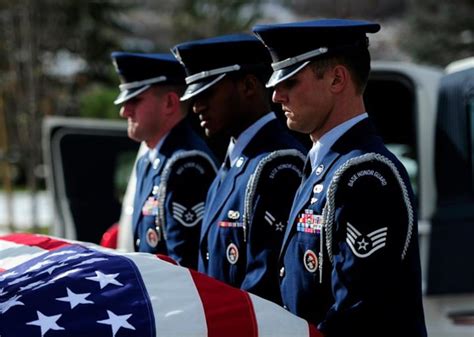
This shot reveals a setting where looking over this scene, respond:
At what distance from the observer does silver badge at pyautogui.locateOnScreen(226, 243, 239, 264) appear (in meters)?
3.05

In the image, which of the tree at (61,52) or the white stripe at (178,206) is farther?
the tree at (61,52)

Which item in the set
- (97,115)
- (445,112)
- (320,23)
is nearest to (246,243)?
(320,23)

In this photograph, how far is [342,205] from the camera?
2416 millimetres

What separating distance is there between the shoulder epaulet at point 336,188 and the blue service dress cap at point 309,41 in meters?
0.30

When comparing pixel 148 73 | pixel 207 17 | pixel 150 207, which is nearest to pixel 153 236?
pixel 150 207

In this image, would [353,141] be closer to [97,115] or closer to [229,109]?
[229,109]

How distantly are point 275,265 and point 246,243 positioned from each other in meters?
0.17

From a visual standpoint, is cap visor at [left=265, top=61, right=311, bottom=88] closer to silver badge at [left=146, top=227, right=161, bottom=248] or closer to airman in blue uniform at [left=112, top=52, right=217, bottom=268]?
airman in blue uniform at [left=112, top=52, right=217, bottom=268]

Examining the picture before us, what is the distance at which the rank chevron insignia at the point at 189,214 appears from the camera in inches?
141

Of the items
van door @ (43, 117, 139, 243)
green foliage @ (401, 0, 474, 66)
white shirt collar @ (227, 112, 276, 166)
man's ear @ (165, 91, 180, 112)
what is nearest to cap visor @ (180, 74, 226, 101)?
white shirt collar @ (227, 112, 276, 166)

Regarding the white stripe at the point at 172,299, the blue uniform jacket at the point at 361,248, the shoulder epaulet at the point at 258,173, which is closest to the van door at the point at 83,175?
the shoulder epaulet at the point at 258,173

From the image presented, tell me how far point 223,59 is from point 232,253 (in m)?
0.66

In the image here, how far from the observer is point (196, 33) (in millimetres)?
32625

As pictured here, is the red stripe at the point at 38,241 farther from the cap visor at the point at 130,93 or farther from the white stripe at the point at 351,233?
the white stripe at the point at 351,233
